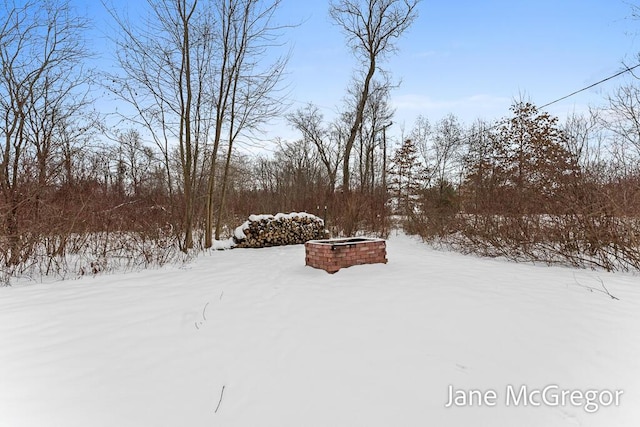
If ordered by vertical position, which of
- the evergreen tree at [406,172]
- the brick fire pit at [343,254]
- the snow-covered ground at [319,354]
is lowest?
the snow-covered ground at [319,354]

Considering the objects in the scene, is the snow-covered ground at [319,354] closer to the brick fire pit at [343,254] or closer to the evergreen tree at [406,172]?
the brick fire pit at [343,254]

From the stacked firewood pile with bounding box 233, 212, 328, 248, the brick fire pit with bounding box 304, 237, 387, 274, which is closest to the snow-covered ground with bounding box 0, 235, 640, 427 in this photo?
the brick fire pit with bounding box 304, 237, 387, 274

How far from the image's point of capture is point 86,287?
423 cm

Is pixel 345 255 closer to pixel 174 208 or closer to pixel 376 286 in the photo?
pixel 376 286

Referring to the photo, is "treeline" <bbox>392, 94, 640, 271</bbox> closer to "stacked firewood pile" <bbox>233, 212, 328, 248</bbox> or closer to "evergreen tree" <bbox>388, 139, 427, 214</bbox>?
"stacked firewood pile" <bbox>233, 212, 328, 248</bbox>

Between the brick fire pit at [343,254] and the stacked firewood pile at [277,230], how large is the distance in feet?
13.1

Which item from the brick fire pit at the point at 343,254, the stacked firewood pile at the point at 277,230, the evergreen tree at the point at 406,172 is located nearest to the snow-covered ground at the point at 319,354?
the brick fire pit at the point at 343,254

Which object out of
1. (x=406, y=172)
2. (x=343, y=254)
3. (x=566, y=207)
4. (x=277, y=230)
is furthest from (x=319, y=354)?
(x=406, y=172)

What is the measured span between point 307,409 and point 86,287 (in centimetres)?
396

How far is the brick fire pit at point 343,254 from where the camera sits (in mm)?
5095

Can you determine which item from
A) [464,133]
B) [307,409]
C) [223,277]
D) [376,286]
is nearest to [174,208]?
[223,277]

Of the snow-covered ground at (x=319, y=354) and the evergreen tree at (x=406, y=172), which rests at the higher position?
the evergreen tree at (x=406, y=172)

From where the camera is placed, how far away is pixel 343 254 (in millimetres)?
5137

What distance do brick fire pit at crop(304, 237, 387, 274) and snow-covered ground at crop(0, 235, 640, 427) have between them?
0.87 meters
